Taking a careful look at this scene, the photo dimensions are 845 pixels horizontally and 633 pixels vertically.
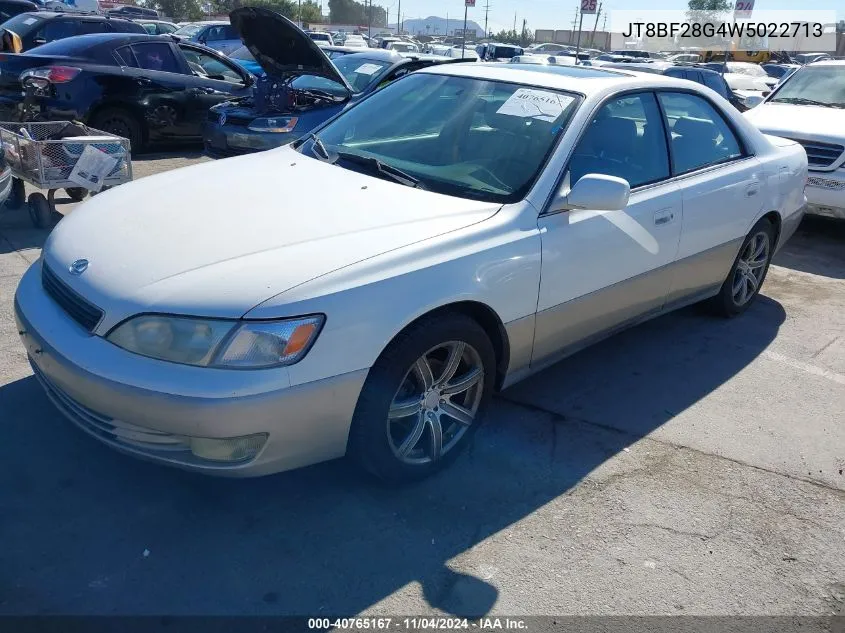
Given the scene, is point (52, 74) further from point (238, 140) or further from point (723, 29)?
point (723, 29)

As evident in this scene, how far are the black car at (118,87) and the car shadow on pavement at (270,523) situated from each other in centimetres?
589

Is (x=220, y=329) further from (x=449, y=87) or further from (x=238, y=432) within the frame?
(x=449, y=87)

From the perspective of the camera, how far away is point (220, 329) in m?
2.54

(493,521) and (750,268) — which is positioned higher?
(750,268)

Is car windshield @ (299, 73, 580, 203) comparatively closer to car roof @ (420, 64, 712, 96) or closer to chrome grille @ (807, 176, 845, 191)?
car roof @ (420, 64, 712, 96)

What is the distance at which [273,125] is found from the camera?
24.7 ft

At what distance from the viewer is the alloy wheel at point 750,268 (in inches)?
201

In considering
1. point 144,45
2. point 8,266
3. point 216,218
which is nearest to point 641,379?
point 216,218

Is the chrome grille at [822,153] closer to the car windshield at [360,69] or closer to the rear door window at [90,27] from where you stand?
the car windshield at [360,69]

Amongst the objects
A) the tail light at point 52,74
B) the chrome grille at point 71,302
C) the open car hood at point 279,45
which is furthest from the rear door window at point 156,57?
the chrome grille at point 71,302

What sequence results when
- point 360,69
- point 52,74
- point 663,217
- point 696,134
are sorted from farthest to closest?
point 360,69
point 52,74
point 696,134
point 663,217

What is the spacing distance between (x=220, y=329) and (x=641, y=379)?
2675mm

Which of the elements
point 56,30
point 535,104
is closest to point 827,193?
point 535,104

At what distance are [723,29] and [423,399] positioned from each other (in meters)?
34.4
